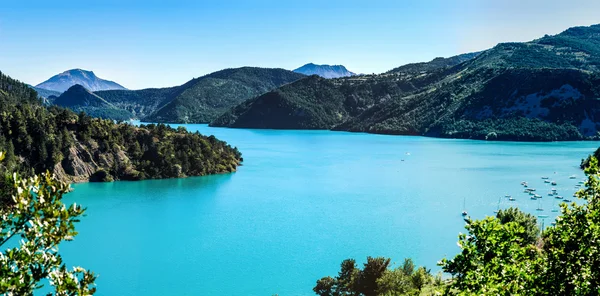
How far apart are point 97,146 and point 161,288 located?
57823 millimetres

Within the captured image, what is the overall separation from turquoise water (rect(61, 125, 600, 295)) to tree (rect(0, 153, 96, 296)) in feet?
102

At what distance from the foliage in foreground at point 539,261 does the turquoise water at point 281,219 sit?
2666cm

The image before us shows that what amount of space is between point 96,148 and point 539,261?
87042 mm

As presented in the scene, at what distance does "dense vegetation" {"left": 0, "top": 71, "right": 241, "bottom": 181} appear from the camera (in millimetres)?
81000

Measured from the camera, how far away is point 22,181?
717 centimetres

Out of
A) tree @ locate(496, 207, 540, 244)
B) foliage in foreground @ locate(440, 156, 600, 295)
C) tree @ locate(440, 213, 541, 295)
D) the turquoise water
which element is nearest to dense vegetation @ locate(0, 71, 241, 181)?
the turquoise water

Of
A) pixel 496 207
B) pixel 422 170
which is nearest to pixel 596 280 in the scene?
pixel 496 207

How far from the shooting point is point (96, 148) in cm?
8750

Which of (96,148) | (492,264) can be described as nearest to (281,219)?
(96,148)

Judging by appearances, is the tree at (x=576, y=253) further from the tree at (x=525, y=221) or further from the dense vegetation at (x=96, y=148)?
the dense vegetation at (x=96, y=148)

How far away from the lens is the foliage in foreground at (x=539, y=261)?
1151 centimetres

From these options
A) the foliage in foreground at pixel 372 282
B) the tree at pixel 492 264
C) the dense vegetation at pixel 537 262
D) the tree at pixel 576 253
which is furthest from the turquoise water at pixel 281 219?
the tree at pixel 576 253

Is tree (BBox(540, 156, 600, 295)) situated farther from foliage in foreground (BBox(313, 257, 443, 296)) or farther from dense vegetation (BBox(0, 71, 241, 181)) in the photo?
dense vegetation (BBox(0, 71, 241, 181))

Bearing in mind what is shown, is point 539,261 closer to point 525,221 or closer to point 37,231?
point 37,231
